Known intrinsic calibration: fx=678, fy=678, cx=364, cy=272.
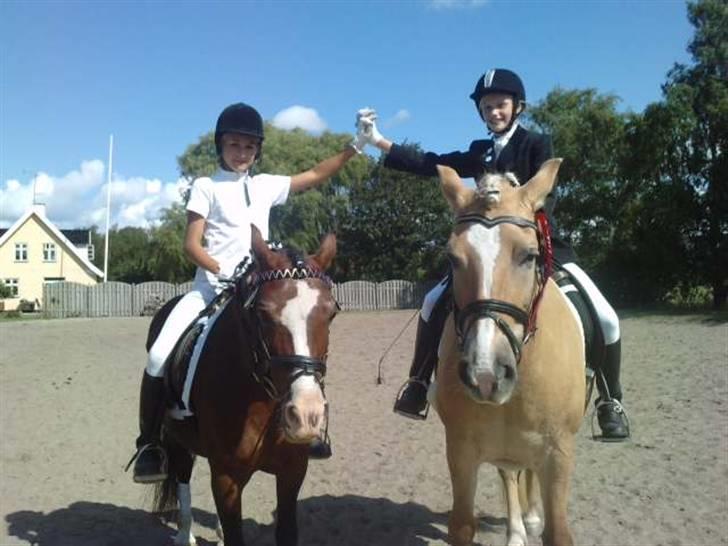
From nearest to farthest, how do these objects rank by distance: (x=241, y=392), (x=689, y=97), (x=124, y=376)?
(x=241, y=392) < (x=124, y=376) < (x=689, y=97)

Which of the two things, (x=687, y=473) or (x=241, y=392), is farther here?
(x=687, y=473)

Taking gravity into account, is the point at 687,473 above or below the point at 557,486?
below

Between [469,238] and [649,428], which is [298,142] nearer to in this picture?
[649,428]

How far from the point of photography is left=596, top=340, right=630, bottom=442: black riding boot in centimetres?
430

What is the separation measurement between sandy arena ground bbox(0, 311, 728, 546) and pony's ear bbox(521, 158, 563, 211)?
122 inches

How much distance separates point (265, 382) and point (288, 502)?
41.9 inches

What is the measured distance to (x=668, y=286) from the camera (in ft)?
90.8

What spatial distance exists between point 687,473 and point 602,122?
29354 mm

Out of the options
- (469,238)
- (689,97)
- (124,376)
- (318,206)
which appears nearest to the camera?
(469,238)

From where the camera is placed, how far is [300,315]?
3.17m

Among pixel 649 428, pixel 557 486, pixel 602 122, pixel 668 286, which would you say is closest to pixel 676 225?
pixel 668 286

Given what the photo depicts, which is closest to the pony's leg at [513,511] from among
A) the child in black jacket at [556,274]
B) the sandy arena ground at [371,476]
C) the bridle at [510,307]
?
the sandy arena ground at [371,476]

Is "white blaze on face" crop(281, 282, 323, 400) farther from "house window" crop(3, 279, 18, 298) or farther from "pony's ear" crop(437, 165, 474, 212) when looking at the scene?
"house window" crop(3, 279, 18, 298)

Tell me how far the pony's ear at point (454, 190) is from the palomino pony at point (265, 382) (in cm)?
66
